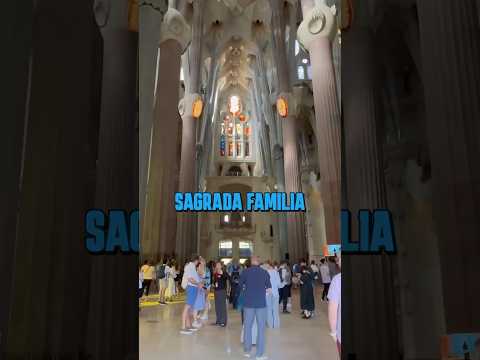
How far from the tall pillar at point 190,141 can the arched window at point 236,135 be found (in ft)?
49.9

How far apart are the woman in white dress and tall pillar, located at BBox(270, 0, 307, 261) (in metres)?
6.91

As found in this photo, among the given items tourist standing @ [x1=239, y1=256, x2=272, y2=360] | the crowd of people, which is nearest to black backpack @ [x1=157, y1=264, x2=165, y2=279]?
the crowd of people

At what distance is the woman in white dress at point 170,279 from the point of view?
369 inches

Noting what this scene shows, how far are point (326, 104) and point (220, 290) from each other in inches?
219

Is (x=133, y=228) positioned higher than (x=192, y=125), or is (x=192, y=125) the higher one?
(x=192, y=125)

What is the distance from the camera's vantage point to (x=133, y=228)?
8.83 feet

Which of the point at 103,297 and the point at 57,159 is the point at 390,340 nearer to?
the point at 103,297

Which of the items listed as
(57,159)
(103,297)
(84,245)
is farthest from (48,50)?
(103,297)

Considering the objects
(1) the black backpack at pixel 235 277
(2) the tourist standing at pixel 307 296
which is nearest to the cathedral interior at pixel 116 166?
(2) the tourist standing at pixel 307 296

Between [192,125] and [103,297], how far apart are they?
15.2 m

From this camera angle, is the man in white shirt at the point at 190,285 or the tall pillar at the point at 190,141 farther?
the tall pillar at the point at 190,141

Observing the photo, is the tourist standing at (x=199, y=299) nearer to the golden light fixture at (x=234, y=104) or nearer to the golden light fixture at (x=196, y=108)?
the golden light fixture at (x=196, y=108)

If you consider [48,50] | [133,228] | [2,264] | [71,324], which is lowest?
[71,324]

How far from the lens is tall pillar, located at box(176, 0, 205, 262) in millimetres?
16578
